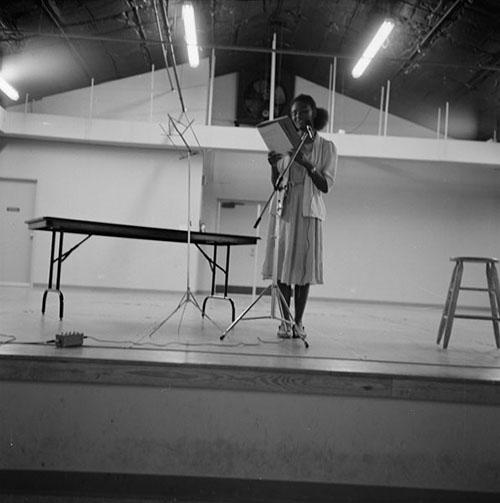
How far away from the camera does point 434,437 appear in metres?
1.93

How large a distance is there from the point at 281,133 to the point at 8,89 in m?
6.08

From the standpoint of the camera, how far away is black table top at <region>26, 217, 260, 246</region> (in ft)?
11.6

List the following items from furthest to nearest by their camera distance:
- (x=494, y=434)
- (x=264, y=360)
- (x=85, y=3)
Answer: (x=85, y=3) → (x=264, y=360) → (x=494, y=434)

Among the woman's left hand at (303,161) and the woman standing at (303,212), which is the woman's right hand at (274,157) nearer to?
the woman standing at (303,212)

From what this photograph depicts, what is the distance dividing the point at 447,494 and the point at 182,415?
1006 mm

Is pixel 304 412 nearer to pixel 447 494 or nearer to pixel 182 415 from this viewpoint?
pixel 182 415

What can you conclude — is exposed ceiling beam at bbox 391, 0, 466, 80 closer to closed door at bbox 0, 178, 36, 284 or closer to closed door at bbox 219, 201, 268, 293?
closed door at bbox 219, 201, 268, 293

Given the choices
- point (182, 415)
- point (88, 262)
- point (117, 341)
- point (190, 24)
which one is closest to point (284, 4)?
point (190, 24)

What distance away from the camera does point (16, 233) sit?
341 inches

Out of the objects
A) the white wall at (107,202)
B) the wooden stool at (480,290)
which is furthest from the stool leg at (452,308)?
the white wall at (107,202)

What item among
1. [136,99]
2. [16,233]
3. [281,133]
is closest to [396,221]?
[136,99]

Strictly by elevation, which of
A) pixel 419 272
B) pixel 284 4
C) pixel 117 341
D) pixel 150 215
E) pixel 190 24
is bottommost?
pixel 117 341

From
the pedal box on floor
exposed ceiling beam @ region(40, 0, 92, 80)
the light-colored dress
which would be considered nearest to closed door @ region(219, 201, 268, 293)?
exposed ceiling beam @ region(40, 0, 92, 80)

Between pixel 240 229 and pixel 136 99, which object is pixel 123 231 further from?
pixel 240 229
